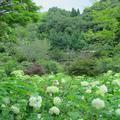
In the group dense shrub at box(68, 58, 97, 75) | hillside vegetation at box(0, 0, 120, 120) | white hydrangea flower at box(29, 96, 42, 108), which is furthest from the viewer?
dense shrub at box(68, 58, 97, 75)

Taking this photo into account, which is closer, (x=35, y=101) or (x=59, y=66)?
(x=35, y=101)

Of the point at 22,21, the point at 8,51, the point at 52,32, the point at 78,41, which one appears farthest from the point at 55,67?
the point at 52,32

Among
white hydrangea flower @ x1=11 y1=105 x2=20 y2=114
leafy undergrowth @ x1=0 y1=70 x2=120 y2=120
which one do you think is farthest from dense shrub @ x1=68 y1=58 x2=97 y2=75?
white hydrangea flower @ x1=11 y1=105 x2=20 y2=114

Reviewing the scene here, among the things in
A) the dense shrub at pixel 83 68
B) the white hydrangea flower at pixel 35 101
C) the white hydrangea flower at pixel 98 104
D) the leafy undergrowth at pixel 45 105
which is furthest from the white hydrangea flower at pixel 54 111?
the dense shrub at pixel 83 68

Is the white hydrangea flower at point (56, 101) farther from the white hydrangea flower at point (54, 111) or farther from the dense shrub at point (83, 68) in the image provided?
the dense shrub at point (83, 68)

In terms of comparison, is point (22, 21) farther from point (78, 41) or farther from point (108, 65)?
point (78, 41)

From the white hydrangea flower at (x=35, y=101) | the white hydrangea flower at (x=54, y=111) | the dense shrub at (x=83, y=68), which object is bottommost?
the dense shrub at (x=83, y=68)

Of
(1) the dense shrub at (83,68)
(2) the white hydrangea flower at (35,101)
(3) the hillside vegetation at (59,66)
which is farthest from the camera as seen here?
(1) the dense shrub at (83,68)

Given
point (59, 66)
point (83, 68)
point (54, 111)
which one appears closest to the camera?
point (54, 111)

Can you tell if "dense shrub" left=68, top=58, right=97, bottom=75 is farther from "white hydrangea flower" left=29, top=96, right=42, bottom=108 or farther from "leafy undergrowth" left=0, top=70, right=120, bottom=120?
"white hydrangea flower" left=29, top=96, right=42, bottom=108

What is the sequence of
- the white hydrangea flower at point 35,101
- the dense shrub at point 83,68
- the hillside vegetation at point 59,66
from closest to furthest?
the white hydrangea flower at point 35,101 → the hillside vegetation at point 59,66 → the dense shrub at point 83,68

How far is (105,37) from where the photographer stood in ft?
61.0

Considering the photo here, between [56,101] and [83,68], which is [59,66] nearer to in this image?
[83,68]

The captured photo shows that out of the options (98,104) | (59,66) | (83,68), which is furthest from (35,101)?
(59,66)
